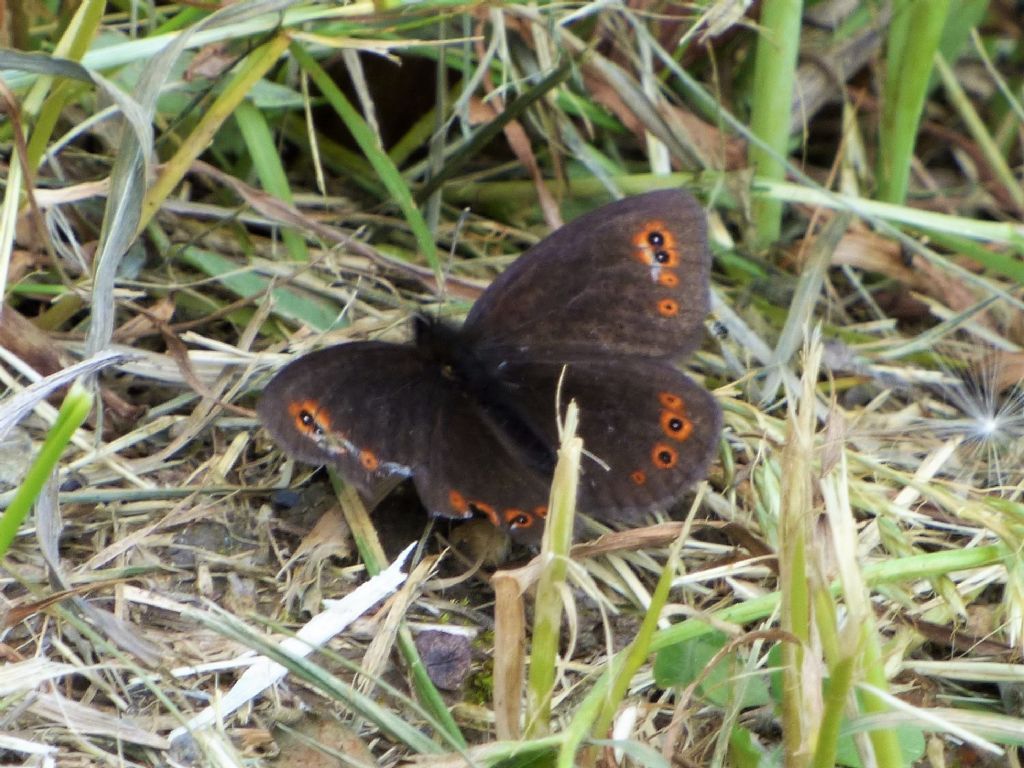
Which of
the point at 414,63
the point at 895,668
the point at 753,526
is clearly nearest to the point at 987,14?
the point at 414,63

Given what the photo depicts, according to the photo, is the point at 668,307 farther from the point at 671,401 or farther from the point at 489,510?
the point at 489,510

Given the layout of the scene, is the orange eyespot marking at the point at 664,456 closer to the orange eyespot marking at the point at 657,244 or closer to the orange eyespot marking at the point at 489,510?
the orange eyespot marking at the point at 489,510

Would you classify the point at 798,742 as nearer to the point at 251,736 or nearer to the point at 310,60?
the point at 251,736

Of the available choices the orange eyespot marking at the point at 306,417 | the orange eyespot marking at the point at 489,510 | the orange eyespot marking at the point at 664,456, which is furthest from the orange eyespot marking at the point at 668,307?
the orange eyespot marking at the point at 306,417

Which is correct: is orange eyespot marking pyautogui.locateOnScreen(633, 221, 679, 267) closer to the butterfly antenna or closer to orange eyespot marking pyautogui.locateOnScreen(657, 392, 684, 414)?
orange eyespot marking pyautogui.locateOnScreen(657, 392, 684, 414)

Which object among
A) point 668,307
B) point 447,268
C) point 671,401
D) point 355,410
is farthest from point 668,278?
point 355,410
